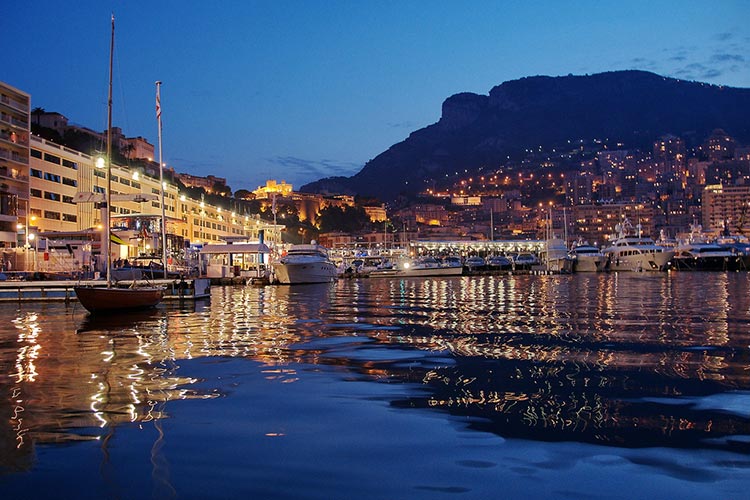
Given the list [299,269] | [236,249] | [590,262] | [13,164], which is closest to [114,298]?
[299,269]

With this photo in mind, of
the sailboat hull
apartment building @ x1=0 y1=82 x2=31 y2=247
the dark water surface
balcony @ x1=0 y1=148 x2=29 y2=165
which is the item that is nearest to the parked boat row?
apartment building @ x1=0 y1=82 x2=31 y2=247

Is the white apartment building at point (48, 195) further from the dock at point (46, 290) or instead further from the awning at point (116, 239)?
the dock at point (46, 290)

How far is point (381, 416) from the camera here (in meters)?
7.74

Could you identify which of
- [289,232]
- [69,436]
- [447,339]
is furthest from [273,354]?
[289,232]

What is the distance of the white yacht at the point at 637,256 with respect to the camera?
3489 inches

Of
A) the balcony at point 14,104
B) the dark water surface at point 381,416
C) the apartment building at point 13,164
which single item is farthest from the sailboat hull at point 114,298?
the balcony at point 14,104

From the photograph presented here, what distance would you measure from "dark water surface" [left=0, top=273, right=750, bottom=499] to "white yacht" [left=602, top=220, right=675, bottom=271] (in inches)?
3088

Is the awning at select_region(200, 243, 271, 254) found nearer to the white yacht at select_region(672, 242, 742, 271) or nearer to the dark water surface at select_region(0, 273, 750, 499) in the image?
the dark water surface at select_region(0, 273, 750, 499)

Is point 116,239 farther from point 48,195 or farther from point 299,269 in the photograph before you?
point 48,195

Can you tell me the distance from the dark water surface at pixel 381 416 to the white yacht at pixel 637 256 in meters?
78.4

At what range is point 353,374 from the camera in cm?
1076

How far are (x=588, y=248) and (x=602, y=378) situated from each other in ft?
315

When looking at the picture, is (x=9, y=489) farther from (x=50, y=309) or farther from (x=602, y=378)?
(x=50, y=309)

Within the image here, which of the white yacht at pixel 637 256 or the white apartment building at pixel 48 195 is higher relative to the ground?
the white apartment building at pixel 48 195
